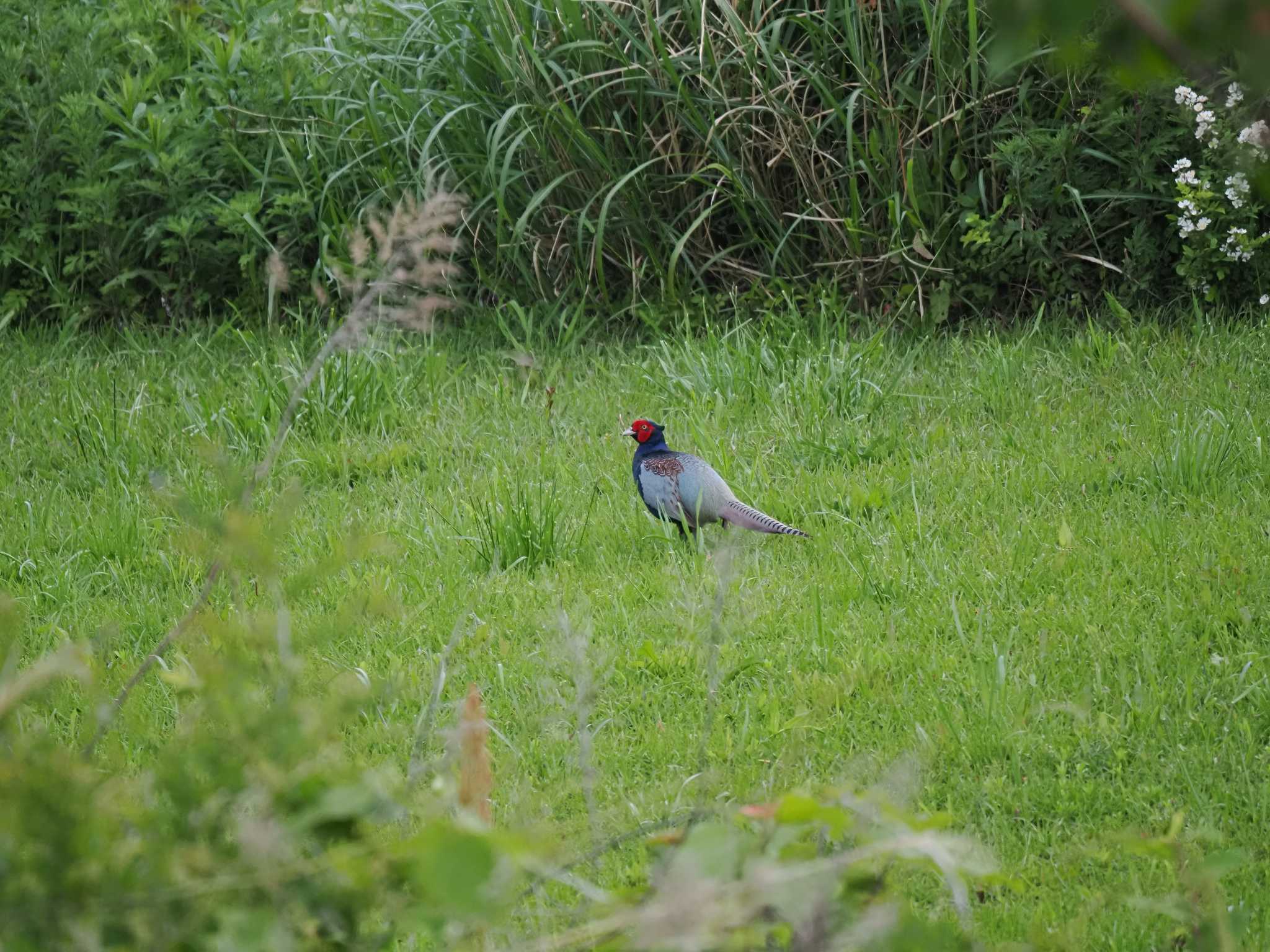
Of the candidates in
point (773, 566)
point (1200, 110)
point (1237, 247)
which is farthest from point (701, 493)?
point (1200, 110)

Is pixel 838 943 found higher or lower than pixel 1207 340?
higher

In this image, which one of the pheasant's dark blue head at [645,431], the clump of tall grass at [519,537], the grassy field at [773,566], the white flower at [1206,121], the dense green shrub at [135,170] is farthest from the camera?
the dense green shrub at [135,170]

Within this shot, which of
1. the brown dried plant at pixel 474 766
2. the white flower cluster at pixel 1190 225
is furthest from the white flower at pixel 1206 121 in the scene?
the brown dried plant at pixel 474 766

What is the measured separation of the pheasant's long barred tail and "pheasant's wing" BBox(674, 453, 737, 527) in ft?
0.08

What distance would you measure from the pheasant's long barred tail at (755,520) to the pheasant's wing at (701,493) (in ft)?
0.08

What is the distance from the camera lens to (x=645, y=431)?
4.29m

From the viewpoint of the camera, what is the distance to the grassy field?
2.71 meters

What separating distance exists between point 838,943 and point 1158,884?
1.69 meters

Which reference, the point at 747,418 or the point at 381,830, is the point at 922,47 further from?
the point at 381,830

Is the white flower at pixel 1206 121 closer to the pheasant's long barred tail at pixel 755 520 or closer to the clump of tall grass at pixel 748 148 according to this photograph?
the clump of tall grass at pixel 748 148

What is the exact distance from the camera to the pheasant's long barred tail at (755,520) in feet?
12.7

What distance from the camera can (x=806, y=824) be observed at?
43.8 inches

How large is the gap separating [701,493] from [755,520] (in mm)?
178

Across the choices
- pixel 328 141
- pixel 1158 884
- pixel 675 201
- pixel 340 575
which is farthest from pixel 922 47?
pixel 1158 884
